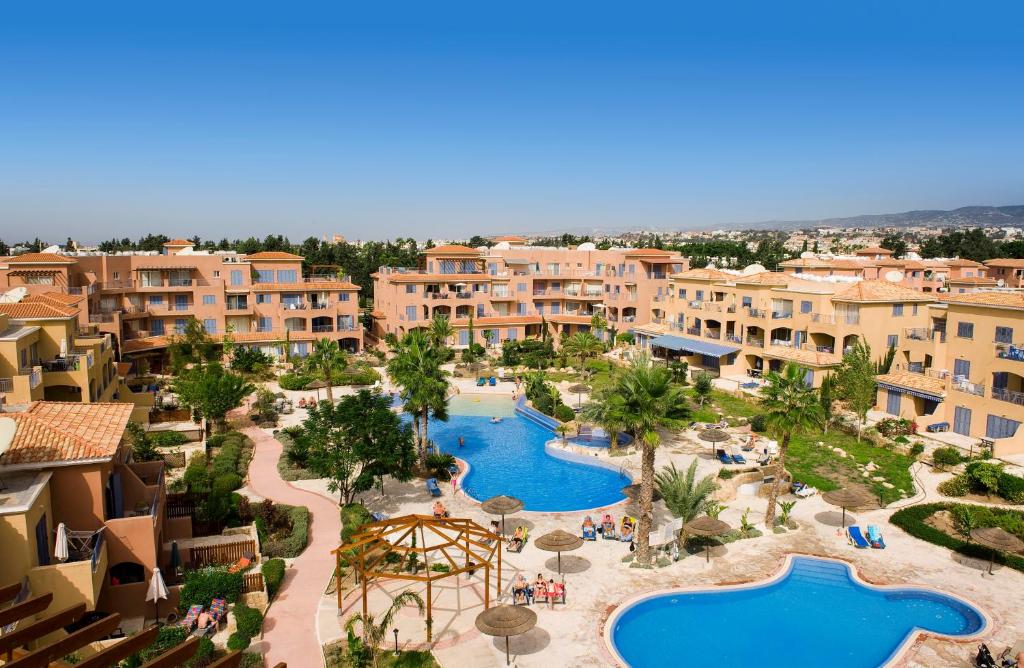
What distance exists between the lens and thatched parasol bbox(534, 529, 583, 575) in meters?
23.7

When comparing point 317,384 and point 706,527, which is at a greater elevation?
point 317,384

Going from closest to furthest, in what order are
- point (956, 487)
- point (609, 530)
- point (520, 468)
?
point (609, 530), point (956, 487), point (520, 468)

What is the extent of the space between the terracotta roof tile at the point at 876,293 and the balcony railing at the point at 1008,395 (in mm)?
10962

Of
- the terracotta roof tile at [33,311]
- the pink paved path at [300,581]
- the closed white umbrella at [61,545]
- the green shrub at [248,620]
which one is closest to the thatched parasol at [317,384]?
the pink paved path at [300,581]

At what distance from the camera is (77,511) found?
18.8 meters

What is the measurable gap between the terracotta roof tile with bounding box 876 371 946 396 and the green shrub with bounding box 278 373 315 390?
40.3m

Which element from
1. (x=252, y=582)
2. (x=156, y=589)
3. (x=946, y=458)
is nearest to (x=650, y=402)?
(x=252, y=582)

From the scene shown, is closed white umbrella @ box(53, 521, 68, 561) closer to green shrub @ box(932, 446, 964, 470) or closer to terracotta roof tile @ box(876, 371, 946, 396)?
green shrub @ box(932, 446, 964, 470)

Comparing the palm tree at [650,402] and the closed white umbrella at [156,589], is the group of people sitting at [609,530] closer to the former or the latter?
the palm tree at [650,402]

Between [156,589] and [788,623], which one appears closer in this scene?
[156,589]

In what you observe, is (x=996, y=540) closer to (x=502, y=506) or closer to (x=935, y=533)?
(x=935, y=533)

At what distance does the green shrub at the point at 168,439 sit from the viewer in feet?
120

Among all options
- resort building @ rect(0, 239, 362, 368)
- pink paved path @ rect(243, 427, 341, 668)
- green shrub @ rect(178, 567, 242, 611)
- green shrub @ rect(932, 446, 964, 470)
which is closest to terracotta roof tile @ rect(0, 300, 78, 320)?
pink paved path @ rect(243, 427, 341, 668)

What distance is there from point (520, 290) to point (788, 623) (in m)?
53.0
